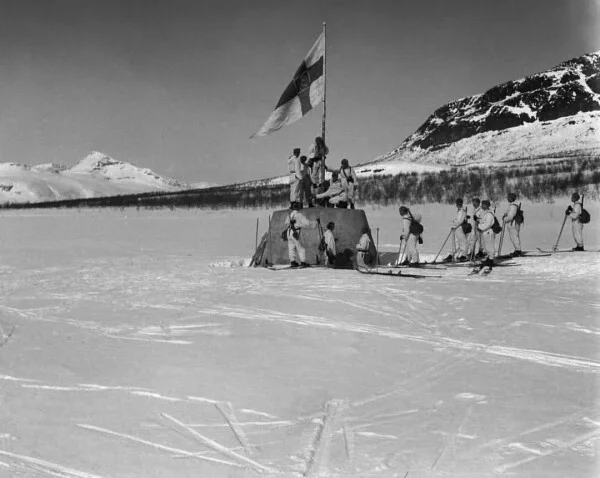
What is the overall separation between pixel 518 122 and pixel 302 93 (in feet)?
277

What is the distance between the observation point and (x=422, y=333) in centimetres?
625

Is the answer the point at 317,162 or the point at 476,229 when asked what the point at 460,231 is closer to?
the point at 476,229

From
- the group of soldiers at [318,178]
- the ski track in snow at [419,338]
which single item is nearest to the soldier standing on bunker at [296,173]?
the group of soldiers at [318,178]

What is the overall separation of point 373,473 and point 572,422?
1508 mm

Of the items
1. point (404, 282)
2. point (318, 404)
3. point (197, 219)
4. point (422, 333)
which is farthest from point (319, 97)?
point (197, 219)

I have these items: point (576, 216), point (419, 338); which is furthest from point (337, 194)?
point (419, 338)

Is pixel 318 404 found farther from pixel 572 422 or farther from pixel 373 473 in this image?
pixel 572 422

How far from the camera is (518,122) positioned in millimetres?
90250

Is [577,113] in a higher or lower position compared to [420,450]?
higher

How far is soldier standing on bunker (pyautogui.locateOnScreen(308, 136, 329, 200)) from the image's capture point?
13.4 meters

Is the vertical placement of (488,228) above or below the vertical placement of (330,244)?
above

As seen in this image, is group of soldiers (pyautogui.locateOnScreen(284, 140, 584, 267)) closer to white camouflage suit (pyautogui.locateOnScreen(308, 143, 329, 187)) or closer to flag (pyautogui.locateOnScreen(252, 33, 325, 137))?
white camouflage suit (pyautogui.locateOnScreen(308, 143, 329, 187))

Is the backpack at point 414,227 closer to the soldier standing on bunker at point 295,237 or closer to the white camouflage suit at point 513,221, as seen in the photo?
the white camouflage suit at point 513,221

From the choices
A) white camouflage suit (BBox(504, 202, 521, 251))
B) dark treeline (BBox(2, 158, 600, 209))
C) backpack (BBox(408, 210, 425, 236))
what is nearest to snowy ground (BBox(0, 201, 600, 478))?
backpack (BBox(408, 210, 425, 236))
